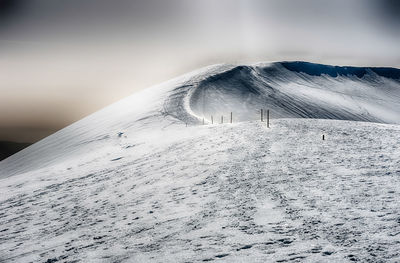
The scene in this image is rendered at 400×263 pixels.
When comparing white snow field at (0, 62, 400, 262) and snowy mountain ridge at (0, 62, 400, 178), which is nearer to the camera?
white snow field at (0, 62, 400, 262)

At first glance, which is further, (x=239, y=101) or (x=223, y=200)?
(x=239, y=101)

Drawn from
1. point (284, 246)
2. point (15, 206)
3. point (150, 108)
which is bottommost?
point (15, 206)

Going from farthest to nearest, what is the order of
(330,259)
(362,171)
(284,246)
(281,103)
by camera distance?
(281,103), (362,171), (284,246), (330,259)

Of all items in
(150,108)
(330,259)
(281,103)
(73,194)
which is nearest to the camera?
(330,259)

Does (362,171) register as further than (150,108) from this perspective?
No

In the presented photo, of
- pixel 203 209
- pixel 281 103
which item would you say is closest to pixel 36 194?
pixel 203 209

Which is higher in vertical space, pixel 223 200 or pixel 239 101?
pixel 239 101

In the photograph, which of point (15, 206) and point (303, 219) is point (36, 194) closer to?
point (15, 206)

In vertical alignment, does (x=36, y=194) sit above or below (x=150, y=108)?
below

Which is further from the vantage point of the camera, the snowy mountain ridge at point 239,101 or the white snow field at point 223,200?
the snowy mountain ridge at point 239,101

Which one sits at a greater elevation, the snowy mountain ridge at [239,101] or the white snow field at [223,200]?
the snowy mountain ridge at [239,101]

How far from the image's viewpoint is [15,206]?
17312mm

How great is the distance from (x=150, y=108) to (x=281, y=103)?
23164 mm

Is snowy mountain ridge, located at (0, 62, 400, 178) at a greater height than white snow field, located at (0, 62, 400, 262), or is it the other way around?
snowy mountain ridge, located at (0, 62, 400, 178)
